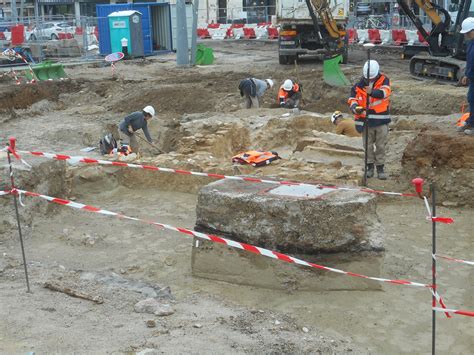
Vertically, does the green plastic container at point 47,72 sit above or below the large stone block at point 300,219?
above

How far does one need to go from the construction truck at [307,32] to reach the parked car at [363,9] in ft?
47.3

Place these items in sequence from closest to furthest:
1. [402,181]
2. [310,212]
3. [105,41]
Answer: [310,212] < [402,181] < [105,41]

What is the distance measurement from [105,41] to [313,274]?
23821 mm

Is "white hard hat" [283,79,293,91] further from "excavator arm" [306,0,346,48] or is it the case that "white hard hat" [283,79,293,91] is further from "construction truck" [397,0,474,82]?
"excavator arm" [306,0,346,48]

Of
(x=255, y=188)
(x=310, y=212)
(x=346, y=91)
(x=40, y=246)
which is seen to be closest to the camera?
(x=310, y=212)

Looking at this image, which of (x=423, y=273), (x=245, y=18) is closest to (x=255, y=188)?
(x=423, y=273)

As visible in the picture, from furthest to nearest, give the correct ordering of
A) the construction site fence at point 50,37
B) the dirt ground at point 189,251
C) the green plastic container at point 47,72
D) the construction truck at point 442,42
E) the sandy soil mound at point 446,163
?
the construction site fence at point 50,37 → the green plastic container at point 47,72 → the construction truck at point 442,42 → the sandy soil mound at point 446,163 → the dirt ground at point 189,251

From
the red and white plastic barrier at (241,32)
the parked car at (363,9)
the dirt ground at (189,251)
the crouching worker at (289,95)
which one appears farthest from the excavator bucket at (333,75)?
the parked car at (363,9)

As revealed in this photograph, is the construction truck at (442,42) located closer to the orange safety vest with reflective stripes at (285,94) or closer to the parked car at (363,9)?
the orange safety vest with reflective stripes at (285,94)

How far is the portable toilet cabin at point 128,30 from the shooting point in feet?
86.8

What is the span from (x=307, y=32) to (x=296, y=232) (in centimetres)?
1797

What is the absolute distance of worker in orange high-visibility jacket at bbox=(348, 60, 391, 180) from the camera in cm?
920

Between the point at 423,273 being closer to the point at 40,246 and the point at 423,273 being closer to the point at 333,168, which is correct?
the point at 333,168

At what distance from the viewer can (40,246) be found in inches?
292
